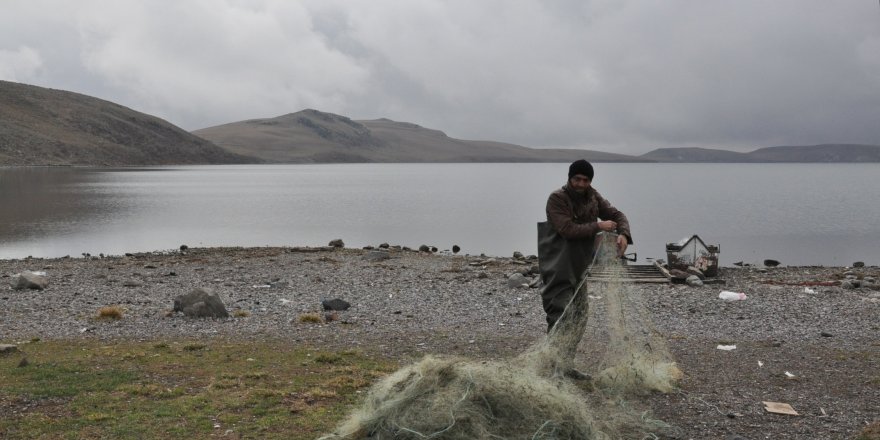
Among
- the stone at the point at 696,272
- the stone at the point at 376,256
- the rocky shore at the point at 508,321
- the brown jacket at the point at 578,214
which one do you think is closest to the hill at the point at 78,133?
the stone at the point at 376,256

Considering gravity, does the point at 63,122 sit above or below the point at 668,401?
above

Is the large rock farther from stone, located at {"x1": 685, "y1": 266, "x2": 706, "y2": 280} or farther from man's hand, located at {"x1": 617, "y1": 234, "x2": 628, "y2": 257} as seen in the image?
stone, located at {"x1": 685, "y1": 266, "x2": 706, "y2": 280}

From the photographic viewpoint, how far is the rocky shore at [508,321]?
7.36 metres

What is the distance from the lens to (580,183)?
24.1ft

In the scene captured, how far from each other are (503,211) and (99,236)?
30351 millimetres

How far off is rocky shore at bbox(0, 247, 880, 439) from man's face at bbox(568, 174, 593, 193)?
2.21m

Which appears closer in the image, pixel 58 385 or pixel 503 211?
pixel 58 385

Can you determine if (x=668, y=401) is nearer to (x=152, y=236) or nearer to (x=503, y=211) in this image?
(x=152, y=236)

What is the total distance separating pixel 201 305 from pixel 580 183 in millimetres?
7707

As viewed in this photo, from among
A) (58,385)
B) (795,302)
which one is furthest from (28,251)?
(795,302)

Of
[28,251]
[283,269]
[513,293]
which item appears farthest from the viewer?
[28,251]

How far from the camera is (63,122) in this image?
518 ft

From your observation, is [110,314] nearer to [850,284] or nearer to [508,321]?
[508,321]

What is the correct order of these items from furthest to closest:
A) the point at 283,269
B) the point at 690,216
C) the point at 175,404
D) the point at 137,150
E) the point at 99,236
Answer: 1. the point at 137,150
2. the point at 690,216
3. the point at 99,236
4. the point at 283,269
5. the point at 175,404
